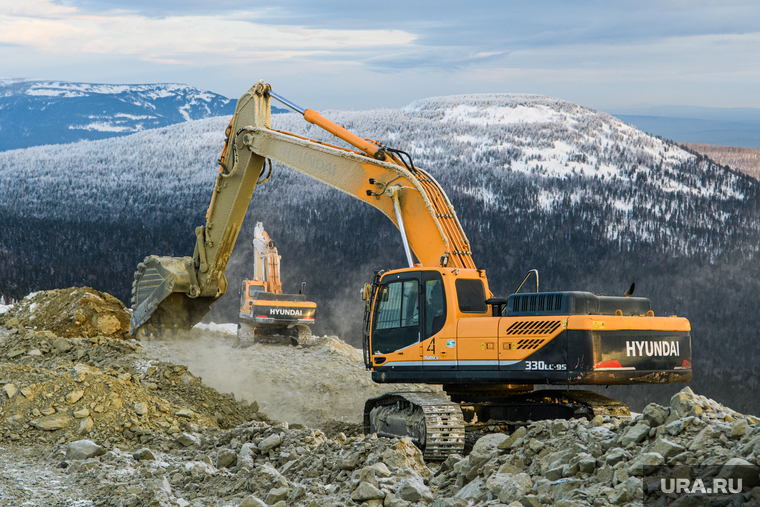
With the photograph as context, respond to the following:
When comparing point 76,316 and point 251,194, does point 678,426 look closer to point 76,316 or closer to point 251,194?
point 251,194

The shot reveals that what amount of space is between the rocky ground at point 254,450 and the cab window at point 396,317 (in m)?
1.32

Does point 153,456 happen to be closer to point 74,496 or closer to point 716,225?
point 74,496

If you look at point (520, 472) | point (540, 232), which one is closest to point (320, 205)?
point (540, 232)

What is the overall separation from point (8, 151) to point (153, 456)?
36146 millimetres

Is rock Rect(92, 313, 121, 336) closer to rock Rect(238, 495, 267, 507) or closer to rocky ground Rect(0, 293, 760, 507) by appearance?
rocky ground Rect(0, 293, 760, 507)

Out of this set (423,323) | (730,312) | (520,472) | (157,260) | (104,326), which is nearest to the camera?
(520,472)

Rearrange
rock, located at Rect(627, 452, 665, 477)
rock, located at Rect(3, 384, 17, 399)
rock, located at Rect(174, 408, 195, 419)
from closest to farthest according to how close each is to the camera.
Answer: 1. rock, located at Rect(627, 452, 665, 477)
2. rock, located at Rect(3, 384, 17, 399)
3. rock, located at Rect(174, 408, 195, 419)

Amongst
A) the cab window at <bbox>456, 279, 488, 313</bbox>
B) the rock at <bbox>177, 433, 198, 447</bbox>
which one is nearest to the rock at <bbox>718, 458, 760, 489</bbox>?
the cab window at <bbox>456, 279, 488, 313</bbox>

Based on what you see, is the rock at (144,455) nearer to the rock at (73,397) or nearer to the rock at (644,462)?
the rock at (73,397)

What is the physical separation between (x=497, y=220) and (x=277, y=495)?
24850 mm

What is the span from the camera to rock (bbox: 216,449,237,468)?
6418 mm

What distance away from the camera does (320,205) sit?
30.4 m

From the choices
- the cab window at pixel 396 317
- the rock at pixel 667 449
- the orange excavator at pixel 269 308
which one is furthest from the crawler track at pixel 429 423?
the orange excavator at pixel 269 308

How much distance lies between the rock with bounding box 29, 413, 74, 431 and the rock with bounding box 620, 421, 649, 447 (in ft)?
19.5
